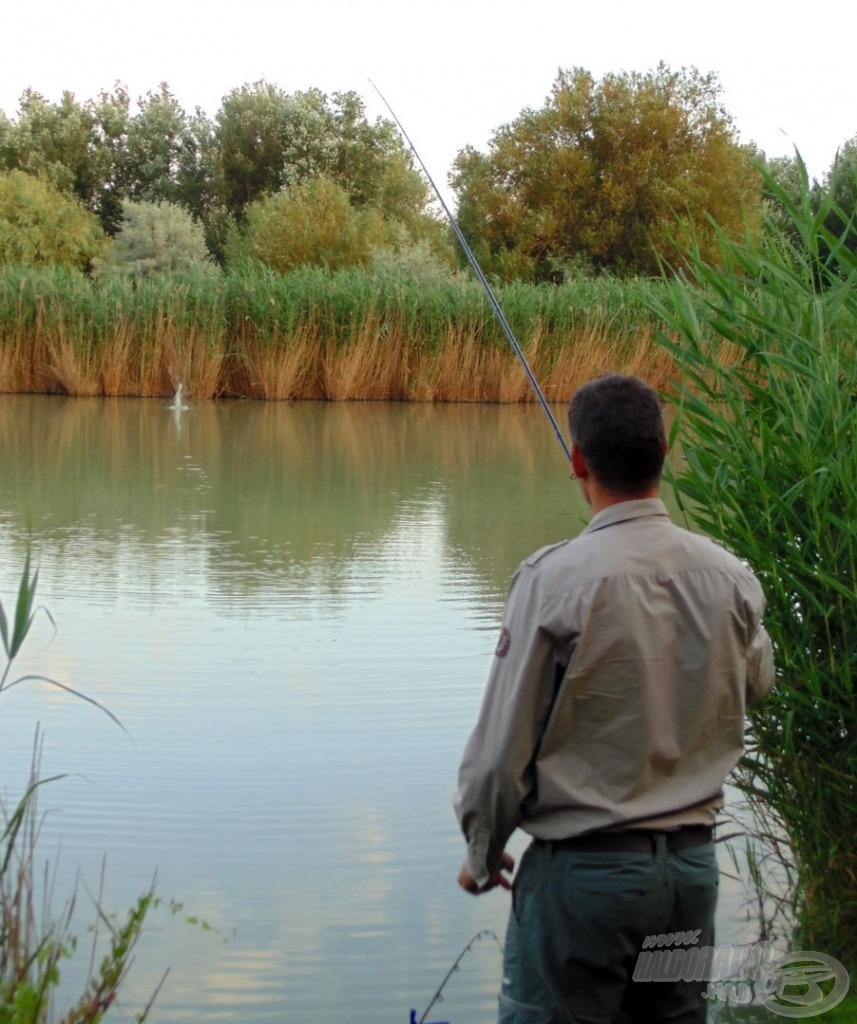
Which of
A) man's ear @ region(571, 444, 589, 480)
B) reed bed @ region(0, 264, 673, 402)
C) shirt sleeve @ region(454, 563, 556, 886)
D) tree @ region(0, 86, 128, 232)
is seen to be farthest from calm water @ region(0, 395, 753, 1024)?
tree @ region(0, 86, 128, 232)

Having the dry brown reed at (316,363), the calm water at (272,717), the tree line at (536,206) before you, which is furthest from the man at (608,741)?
the tree line at (536,206)

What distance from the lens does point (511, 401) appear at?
773 inches

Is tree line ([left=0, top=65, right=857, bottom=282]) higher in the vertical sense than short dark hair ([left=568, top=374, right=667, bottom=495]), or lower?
higher

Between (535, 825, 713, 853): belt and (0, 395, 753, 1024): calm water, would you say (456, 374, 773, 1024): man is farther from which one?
(0, 395, 753, 1024): calm water

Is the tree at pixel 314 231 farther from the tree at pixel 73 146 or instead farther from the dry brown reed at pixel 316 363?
the dry brown reed at pixel 316 363

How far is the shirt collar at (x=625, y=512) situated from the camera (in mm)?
2018

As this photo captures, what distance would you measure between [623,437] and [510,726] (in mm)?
428

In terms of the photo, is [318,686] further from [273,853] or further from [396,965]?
[396,965]

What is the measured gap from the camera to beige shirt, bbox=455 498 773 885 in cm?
193

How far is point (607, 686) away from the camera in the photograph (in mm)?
1955

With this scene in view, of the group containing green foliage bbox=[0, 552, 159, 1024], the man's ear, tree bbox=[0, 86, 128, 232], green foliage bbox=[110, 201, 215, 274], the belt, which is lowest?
green foliage bbox=[0, 552, 159, 1024]

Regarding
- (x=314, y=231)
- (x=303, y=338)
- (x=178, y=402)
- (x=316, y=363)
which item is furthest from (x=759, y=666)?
(x=314, y=231)

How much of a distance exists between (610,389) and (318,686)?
3.29 m

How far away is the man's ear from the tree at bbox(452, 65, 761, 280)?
31.3 metres
